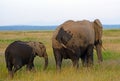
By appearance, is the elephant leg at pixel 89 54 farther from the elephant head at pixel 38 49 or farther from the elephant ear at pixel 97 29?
the elephant head at pixel 38 49

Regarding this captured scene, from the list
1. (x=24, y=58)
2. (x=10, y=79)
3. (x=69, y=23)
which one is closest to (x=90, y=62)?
(x=69, y=23)

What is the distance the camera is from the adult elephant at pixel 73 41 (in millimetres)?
14781

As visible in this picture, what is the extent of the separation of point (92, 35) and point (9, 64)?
4154mm

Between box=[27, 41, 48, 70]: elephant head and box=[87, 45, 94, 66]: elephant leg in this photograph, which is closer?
box=[27, 41, 48, 70]: elephant head

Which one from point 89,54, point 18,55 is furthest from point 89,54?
point 18,55

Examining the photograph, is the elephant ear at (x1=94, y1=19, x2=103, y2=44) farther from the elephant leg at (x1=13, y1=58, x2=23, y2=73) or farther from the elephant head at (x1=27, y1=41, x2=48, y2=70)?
the elephant leg at (x1=13, y1=58, x2=23, y2=73)

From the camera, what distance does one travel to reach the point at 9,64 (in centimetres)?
1434

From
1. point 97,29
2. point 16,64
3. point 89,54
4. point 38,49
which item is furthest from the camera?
point 97,29

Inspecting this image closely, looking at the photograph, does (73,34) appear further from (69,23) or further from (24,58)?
(24,58)

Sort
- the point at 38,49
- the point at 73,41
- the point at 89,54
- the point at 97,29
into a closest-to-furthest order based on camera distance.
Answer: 1. the point at 73,41
2. the point at 38,49
3. the point at 89,54
4. the point at 97,29

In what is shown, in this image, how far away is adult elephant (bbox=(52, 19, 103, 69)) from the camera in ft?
48.5

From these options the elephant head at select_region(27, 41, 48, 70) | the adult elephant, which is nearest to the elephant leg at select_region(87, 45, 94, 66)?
the adult elephant

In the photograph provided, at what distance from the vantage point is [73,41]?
14.9m

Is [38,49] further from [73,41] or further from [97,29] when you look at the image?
[97,29]
